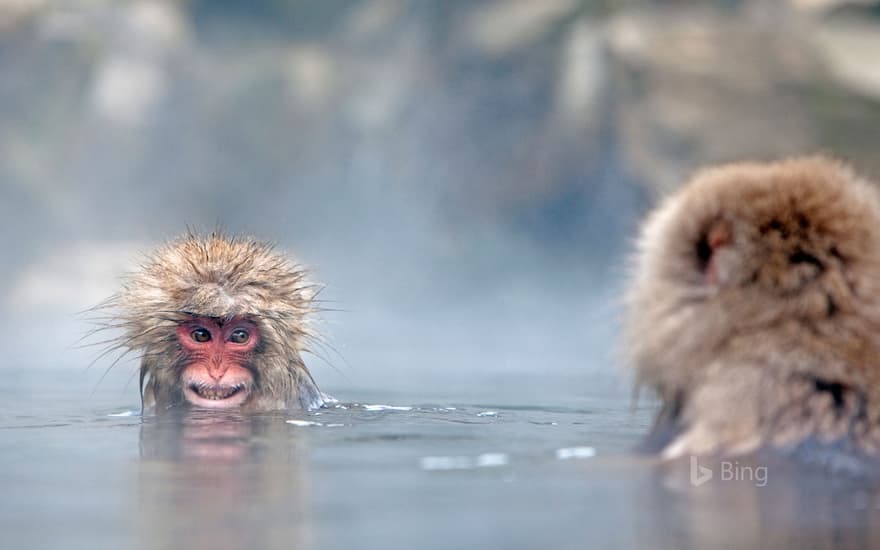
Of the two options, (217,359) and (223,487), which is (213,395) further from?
(223,487)

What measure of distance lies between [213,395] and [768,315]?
2.47 metres

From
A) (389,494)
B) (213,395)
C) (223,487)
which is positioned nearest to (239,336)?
(213,395)

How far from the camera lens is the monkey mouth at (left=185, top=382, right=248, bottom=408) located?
14.2 ft

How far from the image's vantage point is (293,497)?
2086 mm

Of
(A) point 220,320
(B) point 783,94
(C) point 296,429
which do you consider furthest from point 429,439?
(B) point 783,94

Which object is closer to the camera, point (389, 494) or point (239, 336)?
point (389, 494)

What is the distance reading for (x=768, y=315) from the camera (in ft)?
7.78

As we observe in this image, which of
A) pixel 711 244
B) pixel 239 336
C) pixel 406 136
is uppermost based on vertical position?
pixel 406 136

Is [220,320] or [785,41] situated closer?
[220,320]

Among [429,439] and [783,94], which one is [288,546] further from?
[783,94]

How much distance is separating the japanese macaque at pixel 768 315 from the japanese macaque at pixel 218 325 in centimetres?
211

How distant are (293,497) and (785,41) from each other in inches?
431

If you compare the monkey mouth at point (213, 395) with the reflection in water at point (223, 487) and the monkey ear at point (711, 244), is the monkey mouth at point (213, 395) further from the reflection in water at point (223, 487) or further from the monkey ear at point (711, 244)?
the monkey ear at point (711, 244)

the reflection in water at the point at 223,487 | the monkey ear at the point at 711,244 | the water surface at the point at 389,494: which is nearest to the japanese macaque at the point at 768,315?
the monkey ear at the point at 711,244
